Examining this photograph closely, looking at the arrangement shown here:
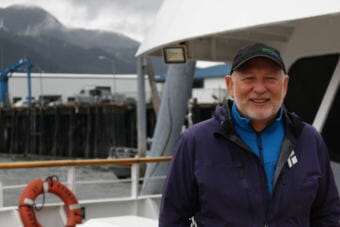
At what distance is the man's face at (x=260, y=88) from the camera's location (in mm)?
2172

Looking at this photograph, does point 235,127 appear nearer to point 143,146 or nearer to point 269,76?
point 269,76

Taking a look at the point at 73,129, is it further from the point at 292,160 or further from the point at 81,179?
the point at 292,160

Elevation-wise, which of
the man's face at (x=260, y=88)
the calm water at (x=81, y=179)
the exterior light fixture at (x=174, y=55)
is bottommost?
the calm water at (x=81, y=179)

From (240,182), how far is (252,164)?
0.08 m

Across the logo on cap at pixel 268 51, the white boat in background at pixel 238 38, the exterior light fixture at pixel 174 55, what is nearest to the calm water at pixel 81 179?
the white boat in background at pixel 238 38

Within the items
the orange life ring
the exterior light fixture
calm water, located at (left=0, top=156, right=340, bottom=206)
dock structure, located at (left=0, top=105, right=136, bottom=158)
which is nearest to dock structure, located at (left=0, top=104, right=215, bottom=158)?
dock structure, located at (left=0, top=105, right=136, bottom=158)

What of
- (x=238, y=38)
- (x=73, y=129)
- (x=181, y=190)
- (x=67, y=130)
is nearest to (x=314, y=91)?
(x=238, y=38)

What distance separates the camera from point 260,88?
2178mm

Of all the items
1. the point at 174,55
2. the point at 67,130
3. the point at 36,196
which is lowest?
the point at 67,130

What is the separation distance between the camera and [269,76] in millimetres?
2186

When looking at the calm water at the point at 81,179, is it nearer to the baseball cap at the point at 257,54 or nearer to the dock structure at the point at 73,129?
the dock structure at the point at 73,129

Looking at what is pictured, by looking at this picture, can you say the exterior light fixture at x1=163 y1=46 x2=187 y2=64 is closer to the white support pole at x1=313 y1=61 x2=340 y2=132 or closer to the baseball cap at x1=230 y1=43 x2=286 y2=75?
the white support pole at x1=313 y1=61 x2=340 y2=132

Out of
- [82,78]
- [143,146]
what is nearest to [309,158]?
[143,146]

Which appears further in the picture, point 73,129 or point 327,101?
point 73,129
